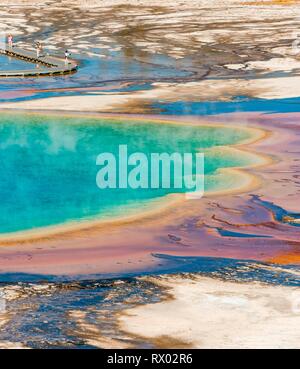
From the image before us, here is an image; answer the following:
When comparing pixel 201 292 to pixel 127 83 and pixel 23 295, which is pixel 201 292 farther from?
pixel 127 83

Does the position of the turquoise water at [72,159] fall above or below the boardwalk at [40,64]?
below

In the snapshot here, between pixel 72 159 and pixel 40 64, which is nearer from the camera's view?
pixel 72 159

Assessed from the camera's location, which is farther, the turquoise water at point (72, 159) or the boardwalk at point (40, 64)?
the boardwalk at point (40, 64)

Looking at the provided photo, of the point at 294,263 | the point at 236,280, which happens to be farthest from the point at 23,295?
the point at 294,263

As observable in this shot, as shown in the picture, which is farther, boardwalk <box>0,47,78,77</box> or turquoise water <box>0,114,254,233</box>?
boardwalk <box>0,47,78,77</box>

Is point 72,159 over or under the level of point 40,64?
under
